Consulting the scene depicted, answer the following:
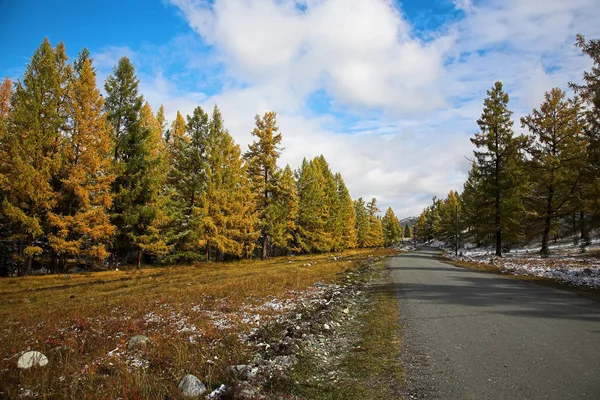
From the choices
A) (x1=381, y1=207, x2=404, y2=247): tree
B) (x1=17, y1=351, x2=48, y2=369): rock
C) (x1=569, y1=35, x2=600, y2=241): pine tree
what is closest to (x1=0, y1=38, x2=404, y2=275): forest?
(x1=17, y1=351, x2=48, y2=369): rock

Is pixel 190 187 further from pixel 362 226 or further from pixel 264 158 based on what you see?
pixel 362 226

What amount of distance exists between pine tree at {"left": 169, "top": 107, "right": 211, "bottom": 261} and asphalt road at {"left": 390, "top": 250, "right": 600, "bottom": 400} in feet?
80.1

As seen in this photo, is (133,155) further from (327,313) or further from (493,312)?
(493,312)

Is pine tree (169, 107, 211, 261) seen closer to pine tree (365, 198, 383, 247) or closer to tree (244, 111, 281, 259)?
tree (244, 111, 281, 259)

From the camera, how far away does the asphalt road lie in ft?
14.9

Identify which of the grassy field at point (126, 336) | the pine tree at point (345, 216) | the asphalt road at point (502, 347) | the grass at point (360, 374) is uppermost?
the pine tree at point (345, 216)

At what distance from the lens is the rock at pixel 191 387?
15.5 feet

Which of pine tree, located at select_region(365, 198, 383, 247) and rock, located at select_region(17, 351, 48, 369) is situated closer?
rock, located at select_region(17, 351, 48, 369)

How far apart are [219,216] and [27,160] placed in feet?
50.1

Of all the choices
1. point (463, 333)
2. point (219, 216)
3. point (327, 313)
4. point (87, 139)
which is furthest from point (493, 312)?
point (87, 139)

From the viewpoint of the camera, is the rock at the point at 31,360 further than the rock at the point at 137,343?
No

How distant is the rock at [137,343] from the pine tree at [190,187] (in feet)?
75.7

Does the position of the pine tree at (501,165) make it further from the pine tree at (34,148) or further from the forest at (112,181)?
the pine tree at (34,148)

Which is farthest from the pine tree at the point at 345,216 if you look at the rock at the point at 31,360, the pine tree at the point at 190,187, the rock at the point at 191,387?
the rock at the point at 191,387
